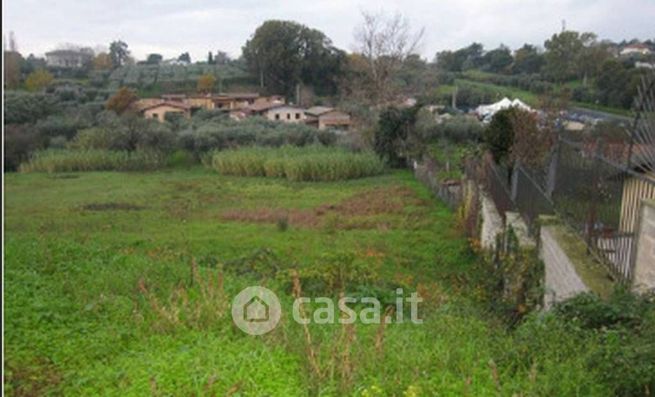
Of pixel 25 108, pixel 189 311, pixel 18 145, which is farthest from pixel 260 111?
pixel 189 311

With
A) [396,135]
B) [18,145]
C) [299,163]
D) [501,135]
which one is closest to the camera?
[501,135]

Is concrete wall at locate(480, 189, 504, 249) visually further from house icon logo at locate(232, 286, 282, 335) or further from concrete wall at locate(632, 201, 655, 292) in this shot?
house icon logo at locate(232, 286, 282, 335)

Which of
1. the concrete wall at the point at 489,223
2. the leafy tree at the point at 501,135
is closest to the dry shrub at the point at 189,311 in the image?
the concrete wall at the point at 489,223

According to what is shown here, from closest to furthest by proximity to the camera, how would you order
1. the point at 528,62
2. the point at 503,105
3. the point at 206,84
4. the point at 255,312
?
the point at 255,312, the point at 503,105, the point at 206,84, the point at 528,62

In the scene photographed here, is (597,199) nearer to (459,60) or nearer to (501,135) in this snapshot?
(501,135)

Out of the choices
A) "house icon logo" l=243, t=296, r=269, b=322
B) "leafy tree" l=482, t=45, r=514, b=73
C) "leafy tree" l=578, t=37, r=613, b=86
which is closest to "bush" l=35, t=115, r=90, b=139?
"house icon logo" l=243, t=296, r=269, b=322

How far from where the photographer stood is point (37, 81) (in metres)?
44.7

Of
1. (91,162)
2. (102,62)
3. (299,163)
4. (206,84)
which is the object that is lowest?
(91,162)

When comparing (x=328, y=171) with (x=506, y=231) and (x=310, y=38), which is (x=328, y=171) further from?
(x=310, y=38)

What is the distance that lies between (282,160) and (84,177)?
310 inches

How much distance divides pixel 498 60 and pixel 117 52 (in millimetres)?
45074

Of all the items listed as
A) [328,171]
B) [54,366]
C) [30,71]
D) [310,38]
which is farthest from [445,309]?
[30,71]

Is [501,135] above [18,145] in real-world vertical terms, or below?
above

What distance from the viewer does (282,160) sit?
22812 millimetres
